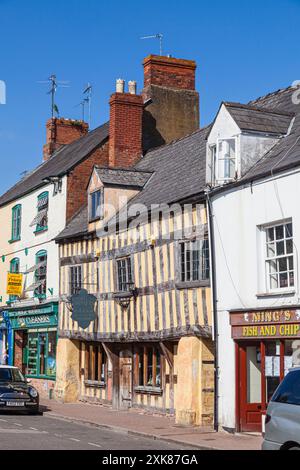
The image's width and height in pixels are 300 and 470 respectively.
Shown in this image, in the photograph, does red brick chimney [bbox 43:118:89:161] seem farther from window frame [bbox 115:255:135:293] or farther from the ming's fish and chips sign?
the ming's fish and chips sign

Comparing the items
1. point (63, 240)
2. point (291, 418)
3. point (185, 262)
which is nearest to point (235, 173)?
point (185, 262)

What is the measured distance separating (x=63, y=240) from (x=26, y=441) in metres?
13.0

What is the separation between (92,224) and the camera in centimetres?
2405

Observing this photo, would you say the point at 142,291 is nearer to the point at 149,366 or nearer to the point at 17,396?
the point at 149,366

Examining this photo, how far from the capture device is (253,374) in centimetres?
1630

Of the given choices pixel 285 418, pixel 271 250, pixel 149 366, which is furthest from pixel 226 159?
pixel 285 418

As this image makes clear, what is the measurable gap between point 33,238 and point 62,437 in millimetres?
15077

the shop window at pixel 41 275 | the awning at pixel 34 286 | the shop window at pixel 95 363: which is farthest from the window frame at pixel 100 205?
the awning at pixel 34 286

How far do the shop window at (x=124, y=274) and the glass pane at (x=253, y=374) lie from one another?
19.3ft

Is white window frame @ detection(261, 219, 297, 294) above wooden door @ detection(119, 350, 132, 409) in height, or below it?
above

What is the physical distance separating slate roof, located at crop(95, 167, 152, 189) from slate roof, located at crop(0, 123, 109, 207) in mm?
3603

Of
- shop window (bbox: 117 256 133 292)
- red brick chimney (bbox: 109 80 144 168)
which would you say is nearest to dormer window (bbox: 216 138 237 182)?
shop window (bbox: 117 256 133 292)

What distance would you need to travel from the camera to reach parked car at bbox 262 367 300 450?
942cm
